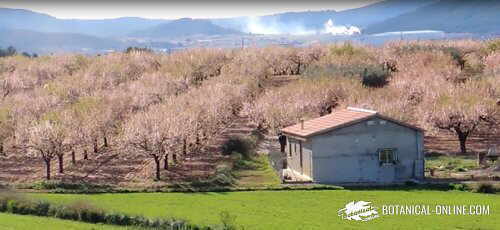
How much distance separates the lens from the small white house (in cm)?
4556

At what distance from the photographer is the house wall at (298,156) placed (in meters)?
46.4

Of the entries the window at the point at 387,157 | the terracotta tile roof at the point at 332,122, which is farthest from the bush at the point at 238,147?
the window at the point at 387,157

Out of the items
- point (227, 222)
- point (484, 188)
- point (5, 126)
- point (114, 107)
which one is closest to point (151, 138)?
point (5, 126)

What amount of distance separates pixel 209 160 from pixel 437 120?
17545 mm

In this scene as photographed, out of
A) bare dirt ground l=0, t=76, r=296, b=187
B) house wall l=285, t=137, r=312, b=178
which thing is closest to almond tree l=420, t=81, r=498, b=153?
house wall l=285, t=137, r=312, b=178

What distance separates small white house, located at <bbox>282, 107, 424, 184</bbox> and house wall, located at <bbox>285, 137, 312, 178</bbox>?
1.07ft

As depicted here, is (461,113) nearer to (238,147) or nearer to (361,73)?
(238,147)

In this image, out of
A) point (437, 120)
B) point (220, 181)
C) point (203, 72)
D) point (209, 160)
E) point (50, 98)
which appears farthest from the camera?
point (203, 72)

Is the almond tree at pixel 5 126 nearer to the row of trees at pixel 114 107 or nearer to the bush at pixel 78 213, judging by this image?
the row of trees at pixel 114 107

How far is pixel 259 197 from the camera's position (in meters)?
39.6

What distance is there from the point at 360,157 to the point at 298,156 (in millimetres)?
4794

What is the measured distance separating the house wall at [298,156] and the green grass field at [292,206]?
528 centimetres

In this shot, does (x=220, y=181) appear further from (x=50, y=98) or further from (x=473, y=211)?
(x=50, y=98)

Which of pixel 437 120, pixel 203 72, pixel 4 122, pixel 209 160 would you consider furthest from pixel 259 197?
pixel 203 72
